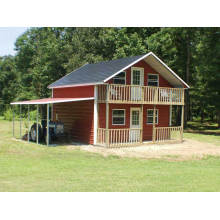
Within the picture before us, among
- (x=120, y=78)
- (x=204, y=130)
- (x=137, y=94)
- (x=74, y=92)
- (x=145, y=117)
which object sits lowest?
(x=204, y=130)

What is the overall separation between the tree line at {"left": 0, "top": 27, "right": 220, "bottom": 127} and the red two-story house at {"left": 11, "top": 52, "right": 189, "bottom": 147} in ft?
30.9

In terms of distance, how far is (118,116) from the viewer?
66.2 feet

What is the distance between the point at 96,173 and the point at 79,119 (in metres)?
10.2

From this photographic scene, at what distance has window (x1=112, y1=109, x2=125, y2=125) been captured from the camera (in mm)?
19969

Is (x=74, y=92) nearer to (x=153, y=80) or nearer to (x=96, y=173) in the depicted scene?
(x=153, y=80)

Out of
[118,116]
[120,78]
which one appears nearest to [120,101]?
[118,116]

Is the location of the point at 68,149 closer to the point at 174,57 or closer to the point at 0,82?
the point at 174,57

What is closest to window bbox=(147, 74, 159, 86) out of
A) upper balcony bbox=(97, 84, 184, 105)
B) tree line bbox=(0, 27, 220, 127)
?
upper balcony bbox=(97, 84, 184, 105)

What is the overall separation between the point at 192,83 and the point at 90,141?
22845 mm

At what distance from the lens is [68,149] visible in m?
16.7

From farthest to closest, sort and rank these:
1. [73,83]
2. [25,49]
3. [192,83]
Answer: [25,49] → [192,83] → [73,83]

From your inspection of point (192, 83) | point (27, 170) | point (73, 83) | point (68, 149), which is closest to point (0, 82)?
point (192, 83)

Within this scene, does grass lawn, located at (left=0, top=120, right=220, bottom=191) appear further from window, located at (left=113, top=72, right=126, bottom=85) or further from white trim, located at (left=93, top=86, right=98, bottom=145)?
window, located at (left=113, top=72, right=126, bottom=85)

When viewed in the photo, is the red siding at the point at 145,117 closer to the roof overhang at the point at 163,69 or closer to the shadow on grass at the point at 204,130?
the roof overhang at the point at 163,69
